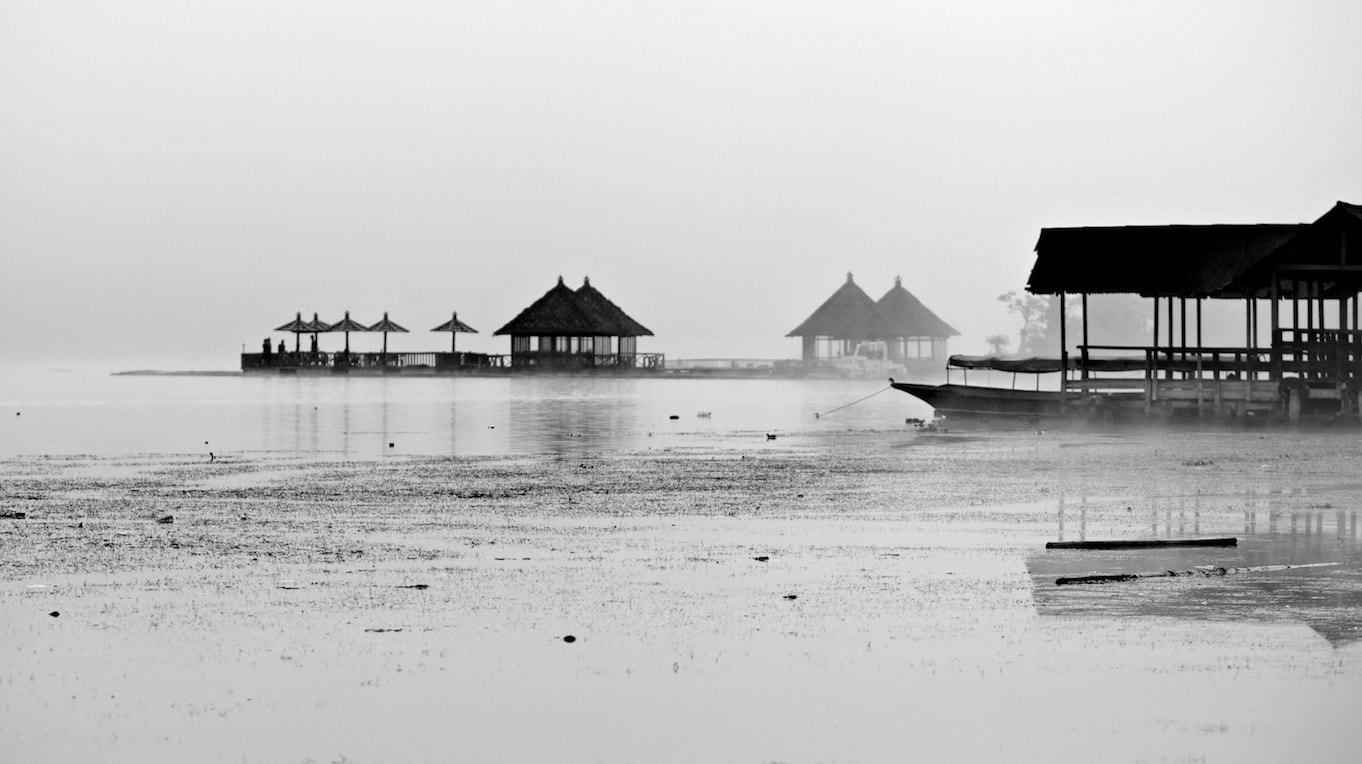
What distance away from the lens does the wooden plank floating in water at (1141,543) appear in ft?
38.7

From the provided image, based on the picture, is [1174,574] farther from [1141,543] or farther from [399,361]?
[399,361]

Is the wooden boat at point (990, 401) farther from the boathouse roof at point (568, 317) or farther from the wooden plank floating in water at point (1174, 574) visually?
the boathouse roof at point (568, 317)

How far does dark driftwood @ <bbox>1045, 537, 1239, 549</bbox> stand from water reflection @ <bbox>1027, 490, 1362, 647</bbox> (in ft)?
0.20

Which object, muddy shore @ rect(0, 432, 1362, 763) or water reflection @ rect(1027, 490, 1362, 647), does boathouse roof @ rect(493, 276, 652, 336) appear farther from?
water reflection @ rect(1027, 490, 1362, 647)

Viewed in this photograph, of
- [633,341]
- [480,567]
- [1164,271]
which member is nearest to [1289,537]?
[480,567]

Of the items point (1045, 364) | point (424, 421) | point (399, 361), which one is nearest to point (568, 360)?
point (399, 361)

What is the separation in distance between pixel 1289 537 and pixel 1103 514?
2.31 meters

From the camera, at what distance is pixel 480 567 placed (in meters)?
11.3

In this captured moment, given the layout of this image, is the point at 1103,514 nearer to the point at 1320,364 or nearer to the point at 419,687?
the point at 419,687

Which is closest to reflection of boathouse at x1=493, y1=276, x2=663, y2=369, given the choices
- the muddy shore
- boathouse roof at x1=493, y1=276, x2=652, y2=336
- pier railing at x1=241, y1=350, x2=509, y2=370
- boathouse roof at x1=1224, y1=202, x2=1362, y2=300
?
boathouse roof at x1=493, y1=276, x2=652, y2=336

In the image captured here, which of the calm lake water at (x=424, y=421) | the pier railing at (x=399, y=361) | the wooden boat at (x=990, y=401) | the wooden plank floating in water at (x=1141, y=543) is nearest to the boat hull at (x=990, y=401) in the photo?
the wooden boat at (x=990, y=401)

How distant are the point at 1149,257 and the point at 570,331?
2068 inches

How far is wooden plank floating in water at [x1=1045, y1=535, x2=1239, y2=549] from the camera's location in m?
11.8

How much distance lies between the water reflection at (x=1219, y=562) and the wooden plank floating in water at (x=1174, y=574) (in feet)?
0.26
